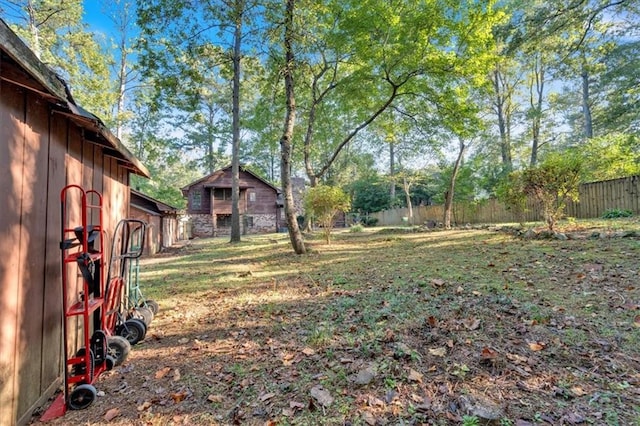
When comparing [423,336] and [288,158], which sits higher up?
[288,158]

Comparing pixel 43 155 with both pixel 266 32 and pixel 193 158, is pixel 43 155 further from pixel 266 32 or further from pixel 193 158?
pixel 193 158

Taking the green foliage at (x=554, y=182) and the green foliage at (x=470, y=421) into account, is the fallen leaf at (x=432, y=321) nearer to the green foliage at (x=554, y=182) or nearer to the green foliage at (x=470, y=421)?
the green foliage at (x=470, y=421)

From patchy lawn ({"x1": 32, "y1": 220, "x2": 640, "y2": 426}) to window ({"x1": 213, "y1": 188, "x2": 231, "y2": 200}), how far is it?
A: 23.0 m

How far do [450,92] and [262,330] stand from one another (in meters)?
11.1

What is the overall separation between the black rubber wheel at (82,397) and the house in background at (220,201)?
79.6 ft

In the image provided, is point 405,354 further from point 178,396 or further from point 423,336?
point 178,396

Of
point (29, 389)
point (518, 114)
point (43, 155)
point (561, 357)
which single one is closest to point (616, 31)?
point (518, 114)

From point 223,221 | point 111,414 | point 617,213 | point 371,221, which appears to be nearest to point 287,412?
point 111,414

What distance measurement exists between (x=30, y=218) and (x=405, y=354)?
313cm

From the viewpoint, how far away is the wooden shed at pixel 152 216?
1422 cm

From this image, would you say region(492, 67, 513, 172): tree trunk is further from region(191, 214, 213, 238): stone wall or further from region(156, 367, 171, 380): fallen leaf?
region(156, 367, 171, 380): fallen leaf

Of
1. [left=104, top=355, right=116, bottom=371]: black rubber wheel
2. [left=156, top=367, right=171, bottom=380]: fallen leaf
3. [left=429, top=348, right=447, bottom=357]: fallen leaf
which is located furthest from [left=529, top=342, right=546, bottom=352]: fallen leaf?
[left=104, top=355, right=116, bottom=371]: black rubber wheel

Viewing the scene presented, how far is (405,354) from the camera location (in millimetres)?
2654

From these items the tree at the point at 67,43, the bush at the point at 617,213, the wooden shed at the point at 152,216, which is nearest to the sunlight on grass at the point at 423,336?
the bush at the point at 617,213
